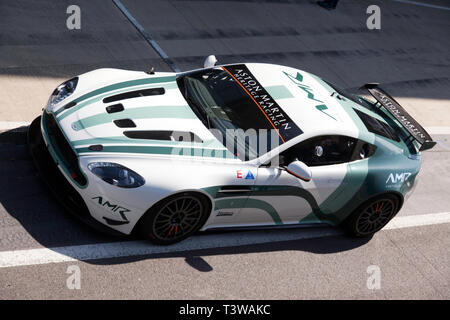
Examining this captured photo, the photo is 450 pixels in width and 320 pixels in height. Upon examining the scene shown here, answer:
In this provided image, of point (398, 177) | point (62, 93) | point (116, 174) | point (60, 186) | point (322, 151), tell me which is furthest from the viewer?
point (398, 177)

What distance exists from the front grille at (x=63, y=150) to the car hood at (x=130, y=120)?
7 cm

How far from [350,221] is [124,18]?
21.1ft

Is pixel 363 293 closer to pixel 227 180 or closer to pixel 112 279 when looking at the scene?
pixel 227 180

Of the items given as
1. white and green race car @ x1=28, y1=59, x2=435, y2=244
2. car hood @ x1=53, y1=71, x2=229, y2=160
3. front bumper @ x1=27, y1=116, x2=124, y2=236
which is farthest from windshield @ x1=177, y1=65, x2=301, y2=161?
front bumper @ x1=27, y1=116, x2=124, y2=236

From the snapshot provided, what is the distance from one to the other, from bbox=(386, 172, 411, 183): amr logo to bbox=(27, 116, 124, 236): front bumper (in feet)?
9.97

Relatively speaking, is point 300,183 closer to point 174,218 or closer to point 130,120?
point 174,218

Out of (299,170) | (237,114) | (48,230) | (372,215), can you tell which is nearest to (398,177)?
(372,215)

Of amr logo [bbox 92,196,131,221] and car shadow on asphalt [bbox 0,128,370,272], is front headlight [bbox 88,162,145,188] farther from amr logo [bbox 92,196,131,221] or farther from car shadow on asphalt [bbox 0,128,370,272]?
car shadow on asphalt [bbox 0,128,370,272]

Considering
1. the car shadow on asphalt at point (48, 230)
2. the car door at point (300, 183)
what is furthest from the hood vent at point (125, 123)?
the car door at point (300, 183)

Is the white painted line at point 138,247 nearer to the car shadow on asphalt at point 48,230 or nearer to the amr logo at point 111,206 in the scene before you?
the car shadow on asphalt at point 48,230

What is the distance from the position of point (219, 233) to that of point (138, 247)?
956mm

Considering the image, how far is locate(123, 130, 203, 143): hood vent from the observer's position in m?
5.58

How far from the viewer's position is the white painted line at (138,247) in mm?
5245

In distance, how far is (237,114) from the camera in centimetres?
606
